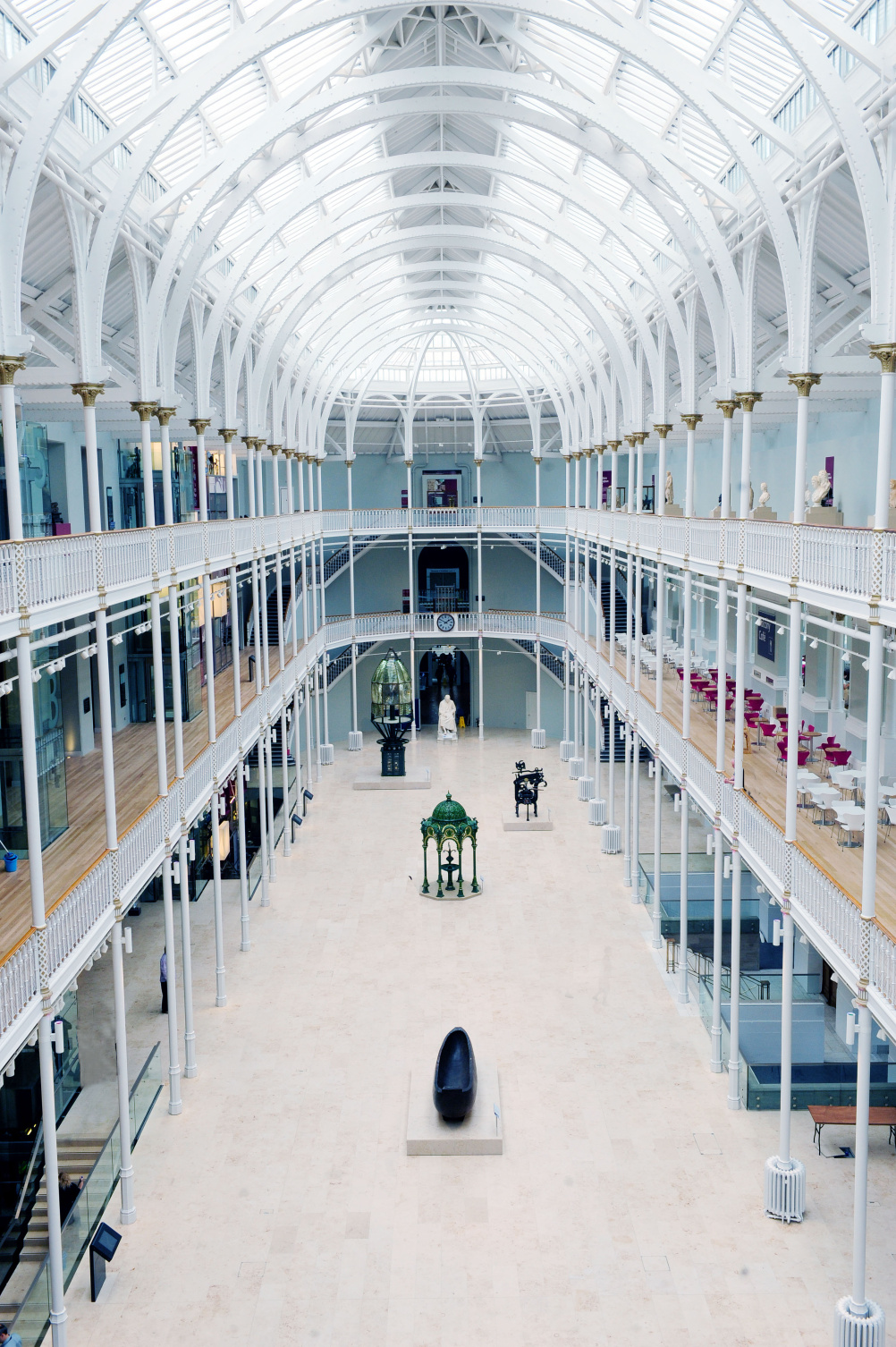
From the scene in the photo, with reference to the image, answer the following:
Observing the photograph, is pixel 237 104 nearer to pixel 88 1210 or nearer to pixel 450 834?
pixel 450 834

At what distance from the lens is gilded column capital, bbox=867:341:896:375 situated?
404 inches

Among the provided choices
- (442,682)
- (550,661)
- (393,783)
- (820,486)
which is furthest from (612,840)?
(442,682)

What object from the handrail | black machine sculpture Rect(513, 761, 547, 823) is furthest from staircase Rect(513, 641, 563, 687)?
the handrail

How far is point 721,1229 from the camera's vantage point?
12.8 metres

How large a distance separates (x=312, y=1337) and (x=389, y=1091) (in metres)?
4.88

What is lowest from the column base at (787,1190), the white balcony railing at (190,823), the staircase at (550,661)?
the column base at (787,1190)

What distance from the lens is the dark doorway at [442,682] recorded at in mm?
45719

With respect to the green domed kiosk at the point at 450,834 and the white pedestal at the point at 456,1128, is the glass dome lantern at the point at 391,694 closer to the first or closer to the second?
the green domed kiosk at the point at 450,834

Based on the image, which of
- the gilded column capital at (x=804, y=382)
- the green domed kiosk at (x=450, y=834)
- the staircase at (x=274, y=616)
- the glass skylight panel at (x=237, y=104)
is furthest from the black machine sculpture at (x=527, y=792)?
the gilded column capital at (x=804, y=382)

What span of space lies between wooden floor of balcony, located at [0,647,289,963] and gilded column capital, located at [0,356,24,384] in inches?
194

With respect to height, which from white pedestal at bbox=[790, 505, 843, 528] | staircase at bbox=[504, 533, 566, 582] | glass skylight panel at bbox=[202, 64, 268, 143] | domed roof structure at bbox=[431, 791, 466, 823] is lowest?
domed roof structure at bbox=[431, 791, 466, 823]

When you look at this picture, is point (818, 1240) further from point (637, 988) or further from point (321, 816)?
point (321, 816)

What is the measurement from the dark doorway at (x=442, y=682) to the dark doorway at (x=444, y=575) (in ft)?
6.61

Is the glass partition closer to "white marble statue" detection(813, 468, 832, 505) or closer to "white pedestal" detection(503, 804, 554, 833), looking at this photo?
"white marble statue" detection(813, 468, 832, 505)
